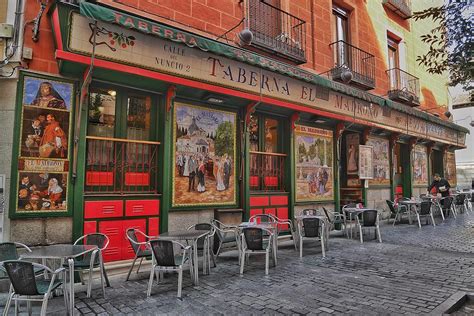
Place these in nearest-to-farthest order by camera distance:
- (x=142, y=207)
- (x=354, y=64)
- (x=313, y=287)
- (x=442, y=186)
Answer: (x=313, y=287)
(x=142, y=207)
(x=354, y=64)
(x=442, y=186)

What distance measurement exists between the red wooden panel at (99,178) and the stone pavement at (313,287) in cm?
176

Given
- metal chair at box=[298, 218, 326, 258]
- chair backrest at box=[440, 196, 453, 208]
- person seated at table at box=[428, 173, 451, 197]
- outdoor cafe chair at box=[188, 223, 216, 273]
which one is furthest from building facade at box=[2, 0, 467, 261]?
person seated at table at box=[428, 173, 451, 197]

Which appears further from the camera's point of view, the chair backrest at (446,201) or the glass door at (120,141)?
the chair backrest at (446,201)

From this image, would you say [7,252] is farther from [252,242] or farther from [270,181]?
[270,181]

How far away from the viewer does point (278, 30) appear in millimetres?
9336

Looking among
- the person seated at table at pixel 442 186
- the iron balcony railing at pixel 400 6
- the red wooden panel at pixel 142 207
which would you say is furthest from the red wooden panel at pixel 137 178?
the iron balcony railing at pixel 400 6

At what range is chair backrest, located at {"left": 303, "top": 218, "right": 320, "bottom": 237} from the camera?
673 centimetres

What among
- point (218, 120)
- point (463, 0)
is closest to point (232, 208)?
point (218, 120)

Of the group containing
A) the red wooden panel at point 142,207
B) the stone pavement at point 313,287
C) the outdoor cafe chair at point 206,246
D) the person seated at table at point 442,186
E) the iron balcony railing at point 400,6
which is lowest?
the stone pavement at point 313,287

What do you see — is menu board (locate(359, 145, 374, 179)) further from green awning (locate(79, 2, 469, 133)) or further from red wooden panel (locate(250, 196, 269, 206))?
red wooden panel (locate(250, 196, 269, 206))

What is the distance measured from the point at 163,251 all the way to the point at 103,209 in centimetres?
200

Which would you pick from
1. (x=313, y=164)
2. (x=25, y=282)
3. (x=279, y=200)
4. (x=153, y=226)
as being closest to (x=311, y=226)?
(x=279, y=200)

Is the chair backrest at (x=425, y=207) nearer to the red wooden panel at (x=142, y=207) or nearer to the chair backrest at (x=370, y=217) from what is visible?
the chair backrest at (x=370, y=217)

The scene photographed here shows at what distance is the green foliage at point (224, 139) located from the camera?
297 inches
